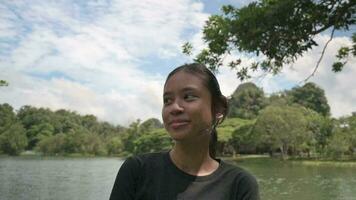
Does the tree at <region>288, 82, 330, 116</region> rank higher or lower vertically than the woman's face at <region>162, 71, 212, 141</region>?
higher

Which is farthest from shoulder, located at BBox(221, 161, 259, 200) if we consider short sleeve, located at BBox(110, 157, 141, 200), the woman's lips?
short sleeve, located at BBox(110, 157, 141, 200)

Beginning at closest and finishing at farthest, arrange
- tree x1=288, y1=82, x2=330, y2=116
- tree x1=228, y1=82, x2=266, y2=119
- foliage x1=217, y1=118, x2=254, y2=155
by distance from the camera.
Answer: foliage x1=217, y1=118, x2=254, y2=155, tree x1=228, y1=82, x2=266, y2=119, tree x1=288, y1=82, x2=330, y2=116

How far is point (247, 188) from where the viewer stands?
161cm

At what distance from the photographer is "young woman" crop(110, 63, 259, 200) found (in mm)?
1545

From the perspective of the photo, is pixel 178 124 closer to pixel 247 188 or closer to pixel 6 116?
pixel 247 188

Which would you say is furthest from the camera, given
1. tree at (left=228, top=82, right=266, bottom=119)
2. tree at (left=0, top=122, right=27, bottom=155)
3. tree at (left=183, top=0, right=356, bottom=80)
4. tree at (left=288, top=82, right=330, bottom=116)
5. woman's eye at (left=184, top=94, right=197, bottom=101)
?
tree at (left=0, top=122, right=27, bottom=155)

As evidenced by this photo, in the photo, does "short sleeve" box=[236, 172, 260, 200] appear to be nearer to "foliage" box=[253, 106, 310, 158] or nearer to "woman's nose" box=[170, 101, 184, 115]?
"woman's nose" box=[170, 101, 184, 115]

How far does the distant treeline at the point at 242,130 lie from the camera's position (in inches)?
1822

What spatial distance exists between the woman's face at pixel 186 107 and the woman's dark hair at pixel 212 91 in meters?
0.02

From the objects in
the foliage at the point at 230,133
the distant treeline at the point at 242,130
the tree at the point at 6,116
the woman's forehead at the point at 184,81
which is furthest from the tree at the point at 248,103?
the woman's forehead at the point at 184,81

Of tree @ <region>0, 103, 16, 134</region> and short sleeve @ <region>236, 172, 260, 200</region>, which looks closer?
short sleeve @ <region>236, 172, 260, 200</region>

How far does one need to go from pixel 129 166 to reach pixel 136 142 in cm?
6729

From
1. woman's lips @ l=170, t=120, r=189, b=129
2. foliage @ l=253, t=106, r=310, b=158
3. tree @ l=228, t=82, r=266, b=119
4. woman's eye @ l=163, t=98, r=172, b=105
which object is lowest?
woman's lips @ l=170, t=120, r=189, b=129

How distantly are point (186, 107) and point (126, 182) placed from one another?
34 centimetres
